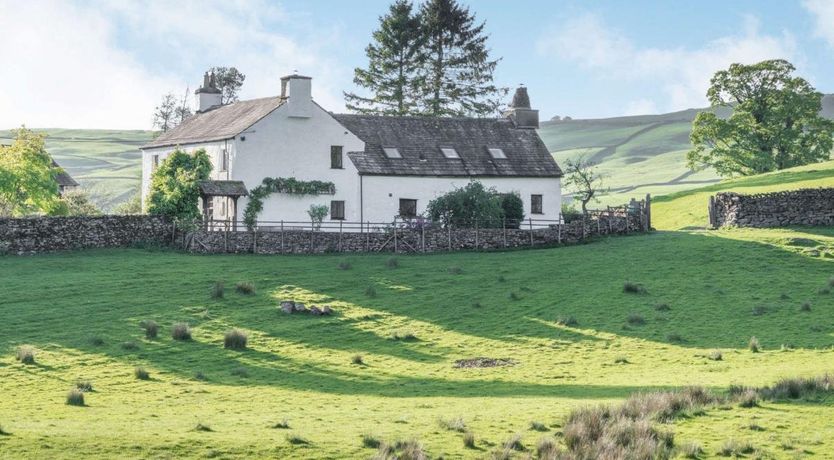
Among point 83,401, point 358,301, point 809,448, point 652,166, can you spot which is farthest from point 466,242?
point 652,166

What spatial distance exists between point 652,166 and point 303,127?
100593 mm

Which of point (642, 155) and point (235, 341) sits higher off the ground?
point (642, 155)

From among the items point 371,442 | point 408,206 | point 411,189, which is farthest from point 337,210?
point 371,442

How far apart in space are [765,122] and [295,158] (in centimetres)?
4195

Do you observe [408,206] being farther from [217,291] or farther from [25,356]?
[25,356]

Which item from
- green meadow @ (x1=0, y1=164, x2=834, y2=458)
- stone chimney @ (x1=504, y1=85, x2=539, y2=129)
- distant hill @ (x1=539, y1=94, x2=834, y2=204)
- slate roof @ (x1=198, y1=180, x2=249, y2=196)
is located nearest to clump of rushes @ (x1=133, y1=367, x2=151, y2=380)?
green meadow @ (x1=0, y1=164, x2=834, y2=458)

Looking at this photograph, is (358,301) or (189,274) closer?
→ (358,301)

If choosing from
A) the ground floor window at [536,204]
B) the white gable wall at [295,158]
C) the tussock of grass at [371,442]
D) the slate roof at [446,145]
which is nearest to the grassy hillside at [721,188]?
the ground floor window at [536,204]

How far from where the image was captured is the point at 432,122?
7606 centimetres

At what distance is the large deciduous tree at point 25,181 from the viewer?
7225 cm

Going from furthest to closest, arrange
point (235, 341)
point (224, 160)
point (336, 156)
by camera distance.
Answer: point (336, 156) < point (224, 160) < point (235, 341)

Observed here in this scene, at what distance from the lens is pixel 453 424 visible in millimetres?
25406

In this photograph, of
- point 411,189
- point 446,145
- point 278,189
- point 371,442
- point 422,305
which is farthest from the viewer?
point 446,145

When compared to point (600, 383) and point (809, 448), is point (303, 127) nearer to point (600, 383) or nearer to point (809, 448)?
point (600, 383)
